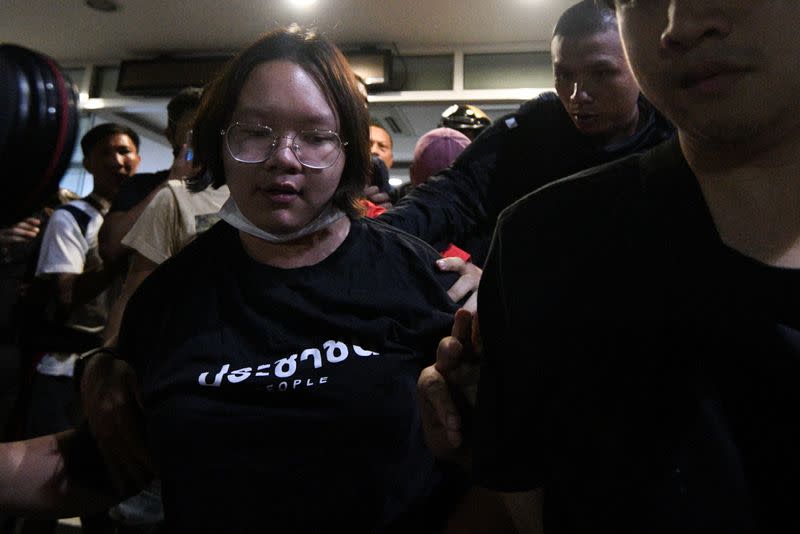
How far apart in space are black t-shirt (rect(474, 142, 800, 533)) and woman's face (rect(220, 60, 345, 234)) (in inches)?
16.4

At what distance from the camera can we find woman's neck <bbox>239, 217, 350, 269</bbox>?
96cm

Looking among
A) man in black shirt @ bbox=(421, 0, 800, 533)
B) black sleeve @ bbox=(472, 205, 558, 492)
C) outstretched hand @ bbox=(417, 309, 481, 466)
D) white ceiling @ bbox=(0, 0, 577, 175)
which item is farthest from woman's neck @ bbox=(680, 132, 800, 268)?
white ceiling @ bbox=(0, 0, 577, 175)

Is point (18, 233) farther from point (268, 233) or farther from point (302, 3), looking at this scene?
point (302, 3)

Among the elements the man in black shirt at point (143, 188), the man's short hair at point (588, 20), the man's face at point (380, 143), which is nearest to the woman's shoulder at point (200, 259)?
the man in black shirt at point (143, 188)

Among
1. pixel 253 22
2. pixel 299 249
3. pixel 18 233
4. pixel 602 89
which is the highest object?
pixel 253 22

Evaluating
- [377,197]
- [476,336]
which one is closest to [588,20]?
[377,197]

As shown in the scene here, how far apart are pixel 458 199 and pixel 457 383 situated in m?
0.75

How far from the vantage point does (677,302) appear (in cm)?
50

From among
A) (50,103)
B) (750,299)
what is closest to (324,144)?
(50,103)

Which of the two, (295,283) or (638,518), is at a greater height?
(295,283)

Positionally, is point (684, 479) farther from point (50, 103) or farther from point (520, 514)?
point (50, 103)

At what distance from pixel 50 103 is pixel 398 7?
367 cm

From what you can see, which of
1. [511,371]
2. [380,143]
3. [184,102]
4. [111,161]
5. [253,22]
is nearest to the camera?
[511,371]

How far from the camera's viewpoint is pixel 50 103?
0.71 m
